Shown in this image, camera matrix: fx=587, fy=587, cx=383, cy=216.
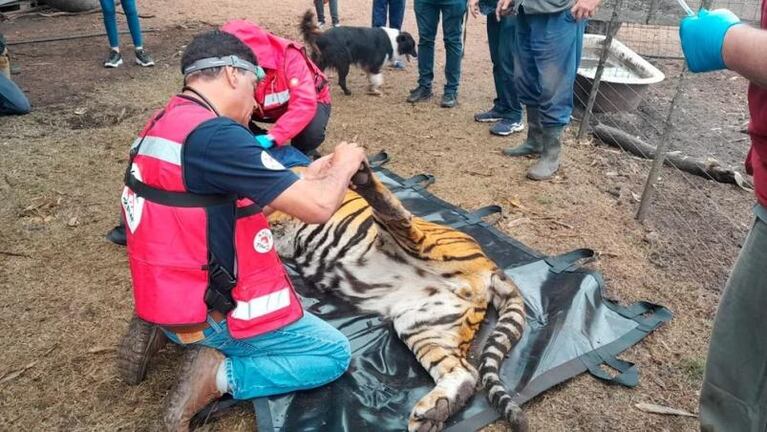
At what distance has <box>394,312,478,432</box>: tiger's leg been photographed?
246cm

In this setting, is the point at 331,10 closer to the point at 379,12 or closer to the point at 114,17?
the point at 379,12

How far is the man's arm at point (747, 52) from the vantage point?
5.08 ft

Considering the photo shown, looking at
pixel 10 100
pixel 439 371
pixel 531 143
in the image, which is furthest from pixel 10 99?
pixel 439 371

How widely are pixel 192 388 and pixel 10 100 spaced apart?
15.7 feet

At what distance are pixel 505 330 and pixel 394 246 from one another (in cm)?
78

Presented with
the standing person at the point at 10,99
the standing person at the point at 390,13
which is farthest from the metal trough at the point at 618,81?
the standing person at the point at 10,99

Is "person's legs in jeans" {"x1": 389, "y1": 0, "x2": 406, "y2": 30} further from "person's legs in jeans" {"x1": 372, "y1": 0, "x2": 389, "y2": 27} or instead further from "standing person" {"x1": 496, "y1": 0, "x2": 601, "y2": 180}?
"standing person" {"x1": 496, "y1": 0, "x2": 601, "y2": 180}

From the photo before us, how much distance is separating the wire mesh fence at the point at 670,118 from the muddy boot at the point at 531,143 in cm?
63

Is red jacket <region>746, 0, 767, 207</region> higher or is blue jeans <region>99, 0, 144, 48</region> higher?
red jacket <region>746, 0, 767, 207</region>

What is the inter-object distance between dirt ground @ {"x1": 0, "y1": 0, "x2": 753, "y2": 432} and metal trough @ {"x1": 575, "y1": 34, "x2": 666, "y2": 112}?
22.4 inches

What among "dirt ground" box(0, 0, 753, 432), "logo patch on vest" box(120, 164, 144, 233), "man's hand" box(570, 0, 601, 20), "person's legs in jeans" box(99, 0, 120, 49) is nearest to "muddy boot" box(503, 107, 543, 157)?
"dirt ground" box(0, 0, 753, 432)

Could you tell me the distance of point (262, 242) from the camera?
7.84 ft

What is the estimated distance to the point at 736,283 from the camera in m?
1.92

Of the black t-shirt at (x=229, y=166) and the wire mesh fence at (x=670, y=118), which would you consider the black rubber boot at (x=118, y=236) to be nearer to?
the black t-shirt at (x=229, y=166)
